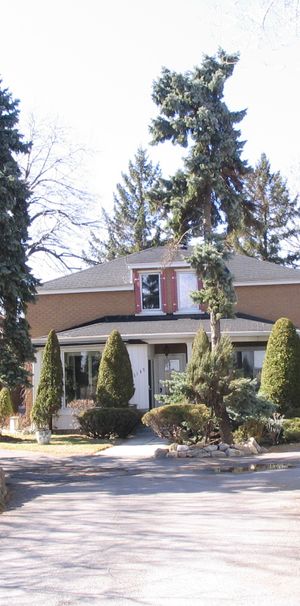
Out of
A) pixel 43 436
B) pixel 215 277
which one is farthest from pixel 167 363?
pixel 215 277

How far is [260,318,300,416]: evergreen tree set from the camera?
20.0m

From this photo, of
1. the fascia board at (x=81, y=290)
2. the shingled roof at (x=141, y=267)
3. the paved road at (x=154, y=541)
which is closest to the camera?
the paved road at (x=154, y=541)

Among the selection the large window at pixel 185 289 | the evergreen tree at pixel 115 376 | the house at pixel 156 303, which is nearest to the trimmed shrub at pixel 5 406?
the house at pixel 156 303

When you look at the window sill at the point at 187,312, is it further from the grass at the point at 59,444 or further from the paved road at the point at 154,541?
the paved road at the point at 154,541

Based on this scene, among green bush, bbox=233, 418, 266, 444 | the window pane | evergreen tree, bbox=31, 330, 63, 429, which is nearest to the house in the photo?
the window pane

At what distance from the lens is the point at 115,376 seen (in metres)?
22.5

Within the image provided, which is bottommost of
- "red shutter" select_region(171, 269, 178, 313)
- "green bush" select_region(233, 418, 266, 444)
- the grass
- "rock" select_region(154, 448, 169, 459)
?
the grass

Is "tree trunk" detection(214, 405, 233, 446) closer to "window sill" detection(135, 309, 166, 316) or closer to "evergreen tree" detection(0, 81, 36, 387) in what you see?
"evergreen tree" detection(0, 81, 36, 387)

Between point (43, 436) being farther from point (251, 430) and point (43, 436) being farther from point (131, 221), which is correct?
point (131, 221)

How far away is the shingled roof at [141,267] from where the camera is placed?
92.4ft

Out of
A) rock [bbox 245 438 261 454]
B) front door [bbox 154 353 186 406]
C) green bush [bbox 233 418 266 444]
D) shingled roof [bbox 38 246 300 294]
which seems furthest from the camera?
shingled roof [bbox 38 246 300 294]

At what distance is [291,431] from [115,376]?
6861 mm

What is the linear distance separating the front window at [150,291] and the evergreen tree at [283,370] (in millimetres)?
8382

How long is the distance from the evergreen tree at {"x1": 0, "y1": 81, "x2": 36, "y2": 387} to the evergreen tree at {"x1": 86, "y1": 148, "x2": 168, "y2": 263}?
3594 centimetres
